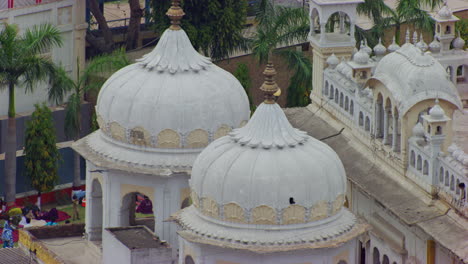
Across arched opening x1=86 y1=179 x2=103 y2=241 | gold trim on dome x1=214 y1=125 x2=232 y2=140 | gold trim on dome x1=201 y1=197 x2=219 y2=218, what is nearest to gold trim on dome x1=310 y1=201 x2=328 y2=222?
gold trim on dome x1=201 y1=197 x2=219 y2=218

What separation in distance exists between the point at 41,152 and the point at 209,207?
21209 mm

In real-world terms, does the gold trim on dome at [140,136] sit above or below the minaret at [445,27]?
below

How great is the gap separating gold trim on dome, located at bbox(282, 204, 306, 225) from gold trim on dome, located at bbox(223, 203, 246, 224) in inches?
37.9

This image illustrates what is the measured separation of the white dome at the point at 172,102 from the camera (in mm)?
A: 56469

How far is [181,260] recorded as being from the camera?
5131 centimetres

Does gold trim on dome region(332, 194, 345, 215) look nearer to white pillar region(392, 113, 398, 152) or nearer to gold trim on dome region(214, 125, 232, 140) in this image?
white pillar region(392, 113, 398, 152)

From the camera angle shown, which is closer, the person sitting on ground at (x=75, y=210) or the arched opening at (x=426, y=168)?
the arched opening at (x=426, y=168)

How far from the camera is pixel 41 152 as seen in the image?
71.0 meters

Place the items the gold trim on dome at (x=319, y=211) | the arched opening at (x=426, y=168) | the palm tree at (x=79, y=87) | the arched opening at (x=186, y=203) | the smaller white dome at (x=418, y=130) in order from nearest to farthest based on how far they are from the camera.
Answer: the gold trim on dome at (x=319, y=211)
the arched opening at (x=426, y=168)
the smaller white dome at (x=418, y=130)
the arched opening at (x=186, y=203)
the palm tree at (x=79, y=87)

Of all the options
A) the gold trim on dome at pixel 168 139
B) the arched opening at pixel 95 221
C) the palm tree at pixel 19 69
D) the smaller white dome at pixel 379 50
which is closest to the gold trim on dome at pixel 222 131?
the gold trim on dome at pixel 168 139

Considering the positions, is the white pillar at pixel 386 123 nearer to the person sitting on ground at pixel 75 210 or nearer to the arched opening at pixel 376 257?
the arched opening at pixel 376 257

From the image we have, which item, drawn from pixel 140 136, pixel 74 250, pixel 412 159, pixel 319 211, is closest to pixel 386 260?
pixel 412 159

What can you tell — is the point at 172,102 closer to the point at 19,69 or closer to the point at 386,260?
the point at 386,260

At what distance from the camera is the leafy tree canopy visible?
7106 cm
